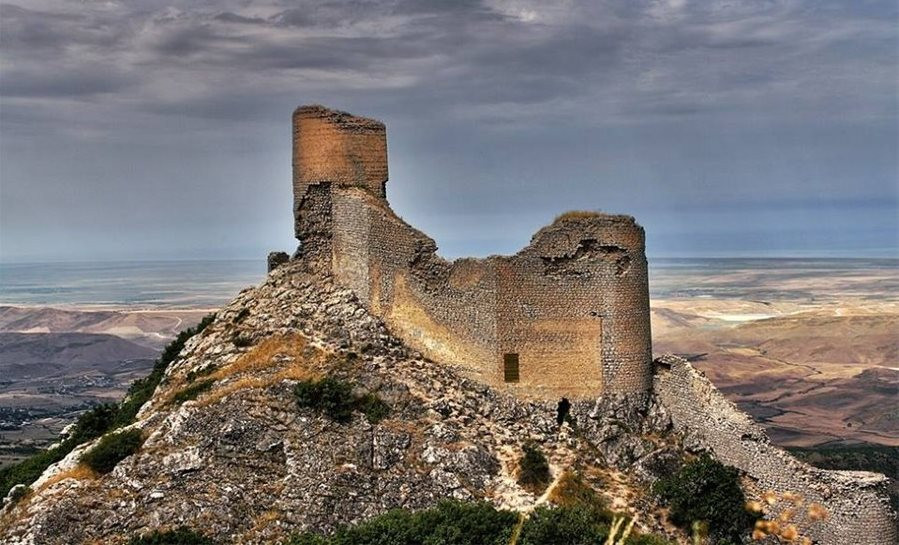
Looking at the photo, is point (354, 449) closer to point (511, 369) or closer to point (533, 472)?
point (533, 472)

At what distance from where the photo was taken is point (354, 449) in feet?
89.6

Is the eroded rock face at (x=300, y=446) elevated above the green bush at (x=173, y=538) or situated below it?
above

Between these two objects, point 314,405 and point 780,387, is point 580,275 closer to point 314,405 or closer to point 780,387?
point 314,405

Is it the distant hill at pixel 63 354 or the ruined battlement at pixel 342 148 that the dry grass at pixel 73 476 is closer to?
the ruined battlement at pixel 342 148

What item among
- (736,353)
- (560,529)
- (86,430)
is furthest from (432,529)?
(736,353)

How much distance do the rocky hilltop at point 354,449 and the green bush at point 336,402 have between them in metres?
0.13

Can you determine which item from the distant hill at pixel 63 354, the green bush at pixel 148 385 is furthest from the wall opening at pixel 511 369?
the distant hill at pixel 63 354

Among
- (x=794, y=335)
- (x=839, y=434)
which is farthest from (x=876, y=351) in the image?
(x=839, y=434)

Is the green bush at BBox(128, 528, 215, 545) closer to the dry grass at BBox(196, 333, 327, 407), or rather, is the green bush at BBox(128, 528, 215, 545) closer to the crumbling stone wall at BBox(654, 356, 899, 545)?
the dry grass at BBox(196, 333, 327, 407)

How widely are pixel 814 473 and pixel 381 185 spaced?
47.1 feet

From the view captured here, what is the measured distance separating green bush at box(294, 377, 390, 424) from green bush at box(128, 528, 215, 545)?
5.06 metres

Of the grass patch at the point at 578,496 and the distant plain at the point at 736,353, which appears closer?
the grass patch at the point at 578,496

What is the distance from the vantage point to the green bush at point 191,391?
95.8 ft

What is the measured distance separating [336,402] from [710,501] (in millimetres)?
9439
